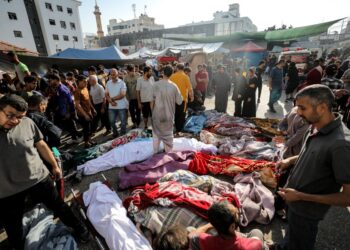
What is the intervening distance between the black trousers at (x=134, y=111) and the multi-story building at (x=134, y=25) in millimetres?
71022

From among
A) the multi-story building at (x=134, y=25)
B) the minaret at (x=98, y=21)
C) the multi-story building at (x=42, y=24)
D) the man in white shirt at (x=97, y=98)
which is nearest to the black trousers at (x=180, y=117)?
the man in white shirt at (x=97, y=98)

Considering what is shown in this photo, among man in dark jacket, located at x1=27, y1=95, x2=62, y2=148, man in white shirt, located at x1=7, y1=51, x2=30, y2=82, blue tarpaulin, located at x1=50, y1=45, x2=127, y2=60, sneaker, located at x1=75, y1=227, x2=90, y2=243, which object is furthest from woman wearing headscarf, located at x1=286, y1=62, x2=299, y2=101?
blue tarpaulin, located at x1=50, y1=45, x2=127, y2=60

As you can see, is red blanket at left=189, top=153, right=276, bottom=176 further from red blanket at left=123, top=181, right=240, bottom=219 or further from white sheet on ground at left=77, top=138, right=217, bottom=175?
red blanket at left=123, top=181, right=240, bottom=219

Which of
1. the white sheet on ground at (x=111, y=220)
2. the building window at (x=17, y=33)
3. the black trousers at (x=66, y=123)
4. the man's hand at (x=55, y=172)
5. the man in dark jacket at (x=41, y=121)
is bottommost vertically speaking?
the white sheet on ground at (x=111, y=220)

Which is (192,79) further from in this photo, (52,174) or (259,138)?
(52,174)

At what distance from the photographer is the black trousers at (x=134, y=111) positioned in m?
6.49

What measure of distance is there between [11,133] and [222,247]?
219 cm

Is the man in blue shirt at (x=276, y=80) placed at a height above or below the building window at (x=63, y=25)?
below

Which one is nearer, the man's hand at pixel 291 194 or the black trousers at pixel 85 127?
the man's hand at pixel 291 194

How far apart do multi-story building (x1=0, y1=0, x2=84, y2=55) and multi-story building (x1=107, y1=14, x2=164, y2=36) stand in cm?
3427

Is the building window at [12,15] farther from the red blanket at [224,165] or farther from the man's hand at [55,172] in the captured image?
the red blanket at [224,165]

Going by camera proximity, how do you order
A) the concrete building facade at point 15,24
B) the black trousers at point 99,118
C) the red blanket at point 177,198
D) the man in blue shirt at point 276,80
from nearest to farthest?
1. the red blanket at point 177,198
2. the black trousers at point 99,118
3. the man in blue shirt at point 276,80
4. the concrete building facade at point 15,24

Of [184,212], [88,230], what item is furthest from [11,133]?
[184,212]

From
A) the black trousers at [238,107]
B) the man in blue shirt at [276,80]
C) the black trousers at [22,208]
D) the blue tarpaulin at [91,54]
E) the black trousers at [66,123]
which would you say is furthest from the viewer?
the blue tarpaulin at [91,54]
